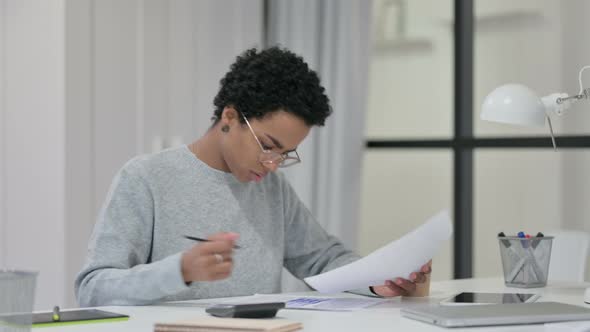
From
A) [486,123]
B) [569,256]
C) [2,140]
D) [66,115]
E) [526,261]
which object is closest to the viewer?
[526,261]

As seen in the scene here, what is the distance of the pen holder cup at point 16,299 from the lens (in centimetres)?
126

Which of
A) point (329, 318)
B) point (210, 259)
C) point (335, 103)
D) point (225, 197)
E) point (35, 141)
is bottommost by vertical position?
point (329, 318)

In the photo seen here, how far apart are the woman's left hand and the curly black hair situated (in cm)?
41

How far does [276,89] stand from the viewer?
2.01 metres

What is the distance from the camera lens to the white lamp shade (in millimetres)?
2072

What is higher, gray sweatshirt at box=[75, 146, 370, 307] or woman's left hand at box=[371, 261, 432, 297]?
gray sweatshirt at box=[75, 146, 370, 307]

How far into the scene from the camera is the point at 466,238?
3.75m

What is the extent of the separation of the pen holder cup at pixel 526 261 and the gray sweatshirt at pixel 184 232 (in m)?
0.41

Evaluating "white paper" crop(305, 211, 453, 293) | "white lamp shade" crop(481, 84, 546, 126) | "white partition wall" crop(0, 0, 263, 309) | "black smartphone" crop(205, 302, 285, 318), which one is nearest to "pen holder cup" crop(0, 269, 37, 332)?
"black smartphone" crop(205, 302, 285, 318)

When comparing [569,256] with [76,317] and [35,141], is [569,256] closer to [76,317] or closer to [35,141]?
[76,317]

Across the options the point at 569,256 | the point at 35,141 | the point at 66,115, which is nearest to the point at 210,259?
the point at 569,256

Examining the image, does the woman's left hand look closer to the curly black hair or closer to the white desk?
the white desk

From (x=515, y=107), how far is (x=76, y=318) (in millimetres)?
1121

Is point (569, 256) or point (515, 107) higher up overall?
point (515, 107)
